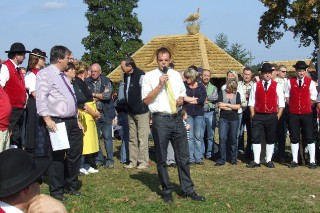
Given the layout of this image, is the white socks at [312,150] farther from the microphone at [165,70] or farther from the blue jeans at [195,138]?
the microphone at [165,70]

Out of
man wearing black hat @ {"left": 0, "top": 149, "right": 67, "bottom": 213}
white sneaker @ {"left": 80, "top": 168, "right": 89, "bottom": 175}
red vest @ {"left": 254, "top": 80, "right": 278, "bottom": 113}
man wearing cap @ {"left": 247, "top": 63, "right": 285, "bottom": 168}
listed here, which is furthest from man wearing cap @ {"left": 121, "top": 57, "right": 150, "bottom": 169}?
man wearing black hat @ {"left": 0, "top": 149, "right": 67, "bottom": 213}

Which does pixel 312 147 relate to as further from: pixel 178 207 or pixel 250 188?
pixel 178 207

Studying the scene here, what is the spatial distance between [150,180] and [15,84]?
9.38 feet

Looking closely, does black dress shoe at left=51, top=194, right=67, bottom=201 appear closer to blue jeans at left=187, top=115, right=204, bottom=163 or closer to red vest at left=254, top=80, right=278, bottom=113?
blue jeans at left=187, top=115, right=204, bottom=163

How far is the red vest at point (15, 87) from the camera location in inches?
342

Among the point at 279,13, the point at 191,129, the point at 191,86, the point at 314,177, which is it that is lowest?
the point at 314,177

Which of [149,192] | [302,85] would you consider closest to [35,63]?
[149,192]

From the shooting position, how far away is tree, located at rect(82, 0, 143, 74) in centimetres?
5422

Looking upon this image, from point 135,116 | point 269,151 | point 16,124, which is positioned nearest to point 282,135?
point 269,151

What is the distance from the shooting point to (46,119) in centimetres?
744

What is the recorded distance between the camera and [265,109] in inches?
436

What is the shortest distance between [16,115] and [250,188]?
4.12 metres

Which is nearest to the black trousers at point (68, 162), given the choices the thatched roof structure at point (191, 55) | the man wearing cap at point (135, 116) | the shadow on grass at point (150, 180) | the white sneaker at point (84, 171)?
the shadow on grass at point (150, 180)

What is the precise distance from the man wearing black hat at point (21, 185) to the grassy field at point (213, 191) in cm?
468
